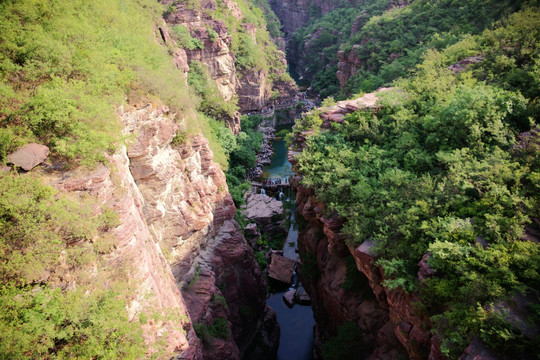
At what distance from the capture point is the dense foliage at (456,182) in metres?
8.96

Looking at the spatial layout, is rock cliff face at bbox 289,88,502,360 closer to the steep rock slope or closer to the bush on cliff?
the steep rock slope

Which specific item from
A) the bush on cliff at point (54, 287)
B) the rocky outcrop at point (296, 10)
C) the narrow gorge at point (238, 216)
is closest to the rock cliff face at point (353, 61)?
the narrow gorge at point (238, 216)

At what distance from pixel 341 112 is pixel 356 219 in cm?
→ 919

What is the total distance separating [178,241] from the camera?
16297 mm

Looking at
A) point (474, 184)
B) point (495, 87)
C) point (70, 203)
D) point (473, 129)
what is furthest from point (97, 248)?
point (495, 87)

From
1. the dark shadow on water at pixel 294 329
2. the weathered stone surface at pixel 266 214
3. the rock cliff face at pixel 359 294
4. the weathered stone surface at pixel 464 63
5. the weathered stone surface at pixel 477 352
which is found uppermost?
the weathered stone surface at pixel 464 63

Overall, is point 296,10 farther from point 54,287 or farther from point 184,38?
point 54,287

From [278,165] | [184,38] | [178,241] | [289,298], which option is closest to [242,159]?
[278,165]

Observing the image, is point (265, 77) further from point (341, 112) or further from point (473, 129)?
point (473, 129)

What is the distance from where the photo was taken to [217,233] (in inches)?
798

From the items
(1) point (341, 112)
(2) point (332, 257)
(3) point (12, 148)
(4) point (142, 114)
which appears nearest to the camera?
(3) point (12, 148)

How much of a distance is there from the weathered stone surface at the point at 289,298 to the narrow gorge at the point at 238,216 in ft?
1.69

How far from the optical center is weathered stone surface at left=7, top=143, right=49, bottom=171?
8781 mm

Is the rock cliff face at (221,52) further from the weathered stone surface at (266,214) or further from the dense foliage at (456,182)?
the dense foliage at (456,182)
